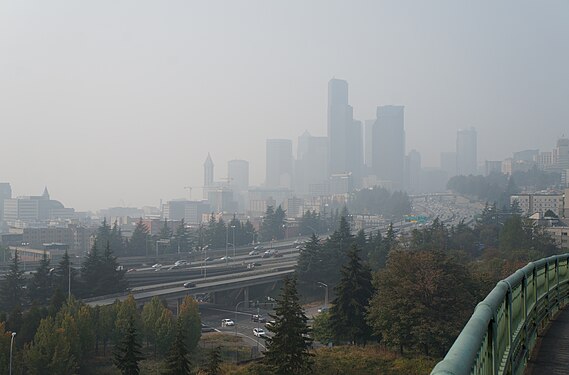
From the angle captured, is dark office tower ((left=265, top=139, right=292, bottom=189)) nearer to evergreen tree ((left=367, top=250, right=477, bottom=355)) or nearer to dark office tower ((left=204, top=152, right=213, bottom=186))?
dark office tower ((left=204, top=152, right=213, bottom=186))

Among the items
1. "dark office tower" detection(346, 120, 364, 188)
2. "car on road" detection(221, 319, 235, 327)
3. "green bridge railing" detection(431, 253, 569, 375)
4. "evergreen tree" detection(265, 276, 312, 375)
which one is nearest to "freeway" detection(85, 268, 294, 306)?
"car on road" detection(221, 319, 235, 327)

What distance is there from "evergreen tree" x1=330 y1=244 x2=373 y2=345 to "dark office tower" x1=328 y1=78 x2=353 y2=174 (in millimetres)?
152602

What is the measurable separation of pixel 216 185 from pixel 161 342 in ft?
492

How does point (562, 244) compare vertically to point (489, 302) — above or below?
below

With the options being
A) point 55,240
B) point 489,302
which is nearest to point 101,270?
point 489,302

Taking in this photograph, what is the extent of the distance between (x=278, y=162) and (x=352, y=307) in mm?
171644

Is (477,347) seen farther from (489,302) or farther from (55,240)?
(55,240)

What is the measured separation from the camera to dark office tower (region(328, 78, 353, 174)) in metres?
175

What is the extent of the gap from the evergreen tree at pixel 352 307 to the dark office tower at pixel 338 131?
6008 inches

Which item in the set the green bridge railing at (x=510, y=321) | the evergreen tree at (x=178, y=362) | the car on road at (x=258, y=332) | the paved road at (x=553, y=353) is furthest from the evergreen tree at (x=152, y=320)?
the paved road at (x=553, y=353)

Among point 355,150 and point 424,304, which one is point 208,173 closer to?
point 355,150

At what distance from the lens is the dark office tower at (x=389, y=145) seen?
525 ft

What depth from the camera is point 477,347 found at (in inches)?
61.3

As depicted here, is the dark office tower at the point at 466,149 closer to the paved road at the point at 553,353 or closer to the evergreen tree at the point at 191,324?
the evergreen tree at the point at 191,324
